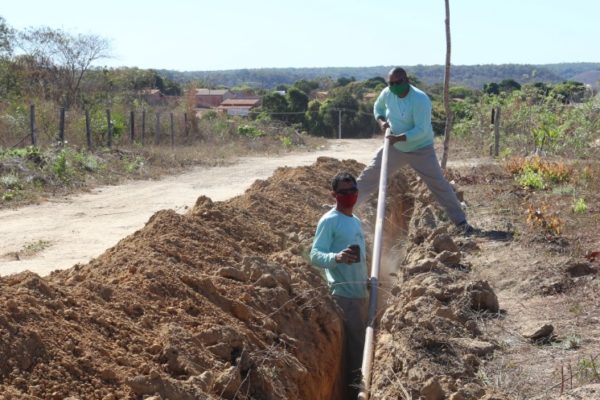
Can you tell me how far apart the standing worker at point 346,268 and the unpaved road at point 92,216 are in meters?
3.34

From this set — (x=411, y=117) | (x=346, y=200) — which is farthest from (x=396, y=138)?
(x=346, y=200)

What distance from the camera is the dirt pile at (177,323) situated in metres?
3.71

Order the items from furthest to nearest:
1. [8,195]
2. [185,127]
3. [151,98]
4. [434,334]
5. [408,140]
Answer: [151,98]
[185,127]
[8,195]
[408,140]
[434,334]

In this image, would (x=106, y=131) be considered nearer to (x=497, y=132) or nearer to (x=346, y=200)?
(x=497, y=132)

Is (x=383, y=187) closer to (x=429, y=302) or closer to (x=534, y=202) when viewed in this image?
(x=429, y=302)

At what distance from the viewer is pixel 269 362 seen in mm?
4641

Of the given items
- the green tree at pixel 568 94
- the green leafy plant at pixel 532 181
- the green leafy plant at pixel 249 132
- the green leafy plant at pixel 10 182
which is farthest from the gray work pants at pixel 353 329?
the green leafy plant at pixel 249 132

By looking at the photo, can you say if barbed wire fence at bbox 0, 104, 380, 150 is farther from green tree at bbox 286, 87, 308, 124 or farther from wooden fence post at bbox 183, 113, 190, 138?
green tree at bbox 286, 87, 308, 124

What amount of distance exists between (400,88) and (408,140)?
21.8 inches

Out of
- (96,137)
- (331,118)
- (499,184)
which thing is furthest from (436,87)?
(499,184)

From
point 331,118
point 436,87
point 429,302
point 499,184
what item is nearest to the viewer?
point 429,302

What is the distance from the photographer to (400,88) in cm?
859

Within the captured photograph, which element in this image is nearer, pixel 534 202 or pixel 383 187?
pixel 383 187

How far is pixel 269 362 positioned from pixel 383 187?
345 cm
